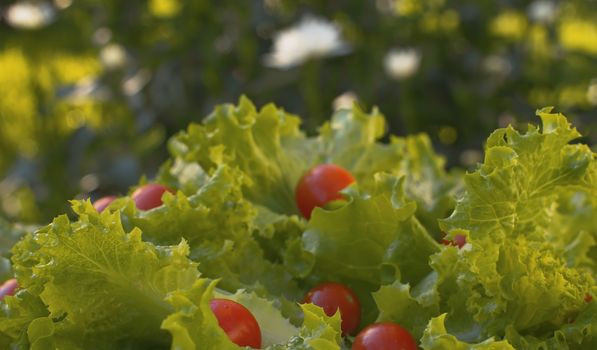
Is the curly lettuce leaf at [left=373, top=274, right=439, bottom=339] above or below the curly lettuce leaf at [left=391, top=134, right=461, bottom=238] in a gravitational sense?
above

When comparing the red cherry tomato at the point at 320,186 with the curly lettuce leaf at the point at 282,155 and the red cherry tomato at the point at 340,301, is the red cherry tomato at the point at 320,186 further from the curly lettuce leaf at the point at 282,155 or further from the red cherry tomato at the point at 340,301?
the red cherry tomato at the point at 340,301

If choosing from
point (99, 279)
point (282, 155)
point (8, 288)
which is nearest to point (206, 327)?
point (99, 279)

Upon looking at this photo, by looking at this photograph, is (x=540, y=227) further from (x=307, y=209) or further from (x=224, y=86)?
(x=224, y=86)

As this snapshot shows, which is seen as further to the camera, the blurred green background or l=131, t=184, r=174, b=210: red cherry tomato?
the blurred green background

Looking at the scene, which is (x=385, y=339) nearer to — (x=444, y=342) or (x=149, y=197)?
(x=444, y=342)

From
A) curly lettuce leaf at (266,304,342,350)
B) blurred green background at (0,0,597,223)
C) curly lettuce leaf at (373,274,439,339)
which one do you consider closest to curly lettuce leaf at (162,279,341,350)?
curly lettuce leaf at (266,304,342,350)

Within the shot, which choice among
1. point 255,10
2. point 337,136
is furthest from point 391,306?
point 255,10

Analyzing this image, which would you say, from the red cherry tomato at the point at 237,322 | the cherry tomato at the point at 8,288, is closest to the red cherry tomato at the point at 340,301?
the red cherry tomato at the point at 237,322

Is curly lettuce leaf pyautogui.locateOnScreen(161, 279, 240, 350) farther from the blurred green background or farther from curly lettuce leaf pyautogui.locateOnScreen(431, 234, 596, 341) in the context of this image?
the blurred green background
